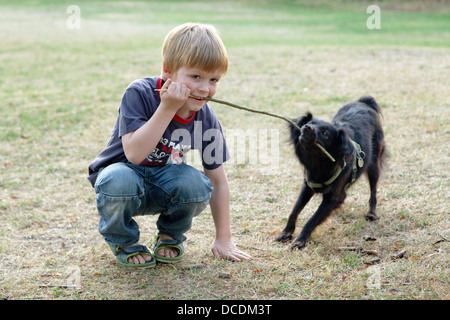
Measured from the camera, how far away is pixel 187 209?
2.78 meters

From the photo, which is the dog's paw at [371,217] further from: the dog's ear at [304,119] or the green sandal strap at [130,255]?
the green sandal strap at [130,255]

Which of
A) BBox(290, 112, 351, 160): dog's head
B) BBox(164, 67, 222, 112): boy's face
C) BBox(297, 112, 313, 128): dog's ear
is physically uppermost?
BBox(164, 67, 222, 112): boy's face

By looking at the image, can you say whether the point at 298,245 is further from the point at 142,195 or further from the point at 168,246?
Answer: the point at 142,195

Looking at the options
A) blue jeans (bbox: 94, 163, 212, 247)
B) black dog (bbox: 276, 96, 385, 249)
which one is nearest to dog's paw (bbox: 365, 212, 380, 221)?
black dog (bbox: 276, 96, 385, 249)

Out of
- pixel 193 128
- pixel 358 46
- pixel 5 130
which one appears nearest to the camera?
pixel 193 128

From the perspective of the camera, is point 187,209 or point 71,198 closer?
point 187,209

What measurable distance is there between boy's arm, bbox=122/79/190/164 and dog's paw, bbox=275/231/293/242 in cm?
114

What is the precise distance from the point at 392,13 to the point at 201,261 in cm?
1864

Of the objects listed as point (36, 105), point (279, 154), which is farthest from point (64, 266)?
point (36, 105)

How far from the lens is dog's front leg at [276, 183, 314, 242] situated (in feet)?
10.8

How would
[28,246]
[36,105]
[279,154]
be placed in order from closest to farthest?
[28,246] < [279,154] < [36,105]

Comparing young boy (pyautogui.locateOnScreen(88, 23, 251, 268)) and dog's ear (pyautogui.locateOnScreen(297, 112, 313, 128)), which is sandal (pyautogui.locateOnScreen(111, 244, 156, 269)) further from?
dog's ear (pyautogui.locateOnScreen(297, 112, 313, 128))

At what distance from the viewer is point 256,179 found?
4395 mm
